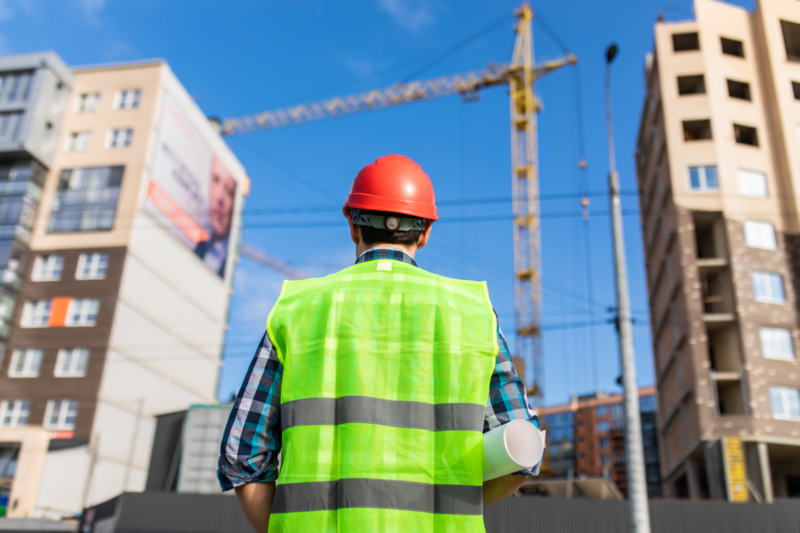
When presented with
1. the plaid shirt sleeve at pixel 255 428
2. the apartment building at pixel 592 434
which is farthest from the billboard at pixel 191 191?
the apartment building at pixel 592 434

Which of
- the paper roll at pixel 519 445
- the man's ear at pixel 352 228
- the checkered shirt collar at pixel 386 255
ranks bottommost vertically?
the paper roll at pixel 519 445

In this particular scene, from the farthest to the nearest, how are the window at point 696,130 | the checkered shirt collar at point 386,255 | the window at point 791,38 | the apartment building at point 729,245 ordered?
the window at point 791,38 < the window at point 696,130 < the apartment building at point 729,245 < the checkered shirt collar at point 386,255

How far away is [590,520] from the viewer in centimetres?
2262

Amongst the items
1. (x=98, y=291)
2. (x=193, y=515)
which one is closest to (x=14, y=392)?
(x=98, y=291)

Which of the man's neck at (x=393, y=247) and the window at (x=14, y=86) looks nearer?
the man's neck at (x=393, y=247)

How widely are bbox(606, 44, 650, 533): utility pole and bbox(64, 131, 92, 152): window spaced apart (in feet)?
145

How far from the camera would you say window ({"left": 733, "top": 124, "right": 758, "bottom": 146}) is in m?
37.1

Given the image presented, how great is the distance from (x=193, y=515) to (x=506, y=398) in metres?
26.7

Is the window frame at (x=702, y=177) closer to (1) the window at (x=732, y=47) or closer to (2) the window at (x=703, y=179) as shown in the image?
(2) the window at (x=703, y=179)

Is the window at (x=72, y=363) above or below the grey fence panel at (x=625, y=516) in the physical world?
above

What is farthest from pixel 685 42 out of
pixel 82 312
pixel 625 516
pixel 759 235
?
pixel 82 312

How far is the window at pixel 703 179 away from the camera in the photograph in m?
35.9

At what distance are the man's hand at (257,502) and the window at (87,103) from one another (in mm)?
56215

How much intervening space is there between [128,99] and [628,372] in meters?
48.7
